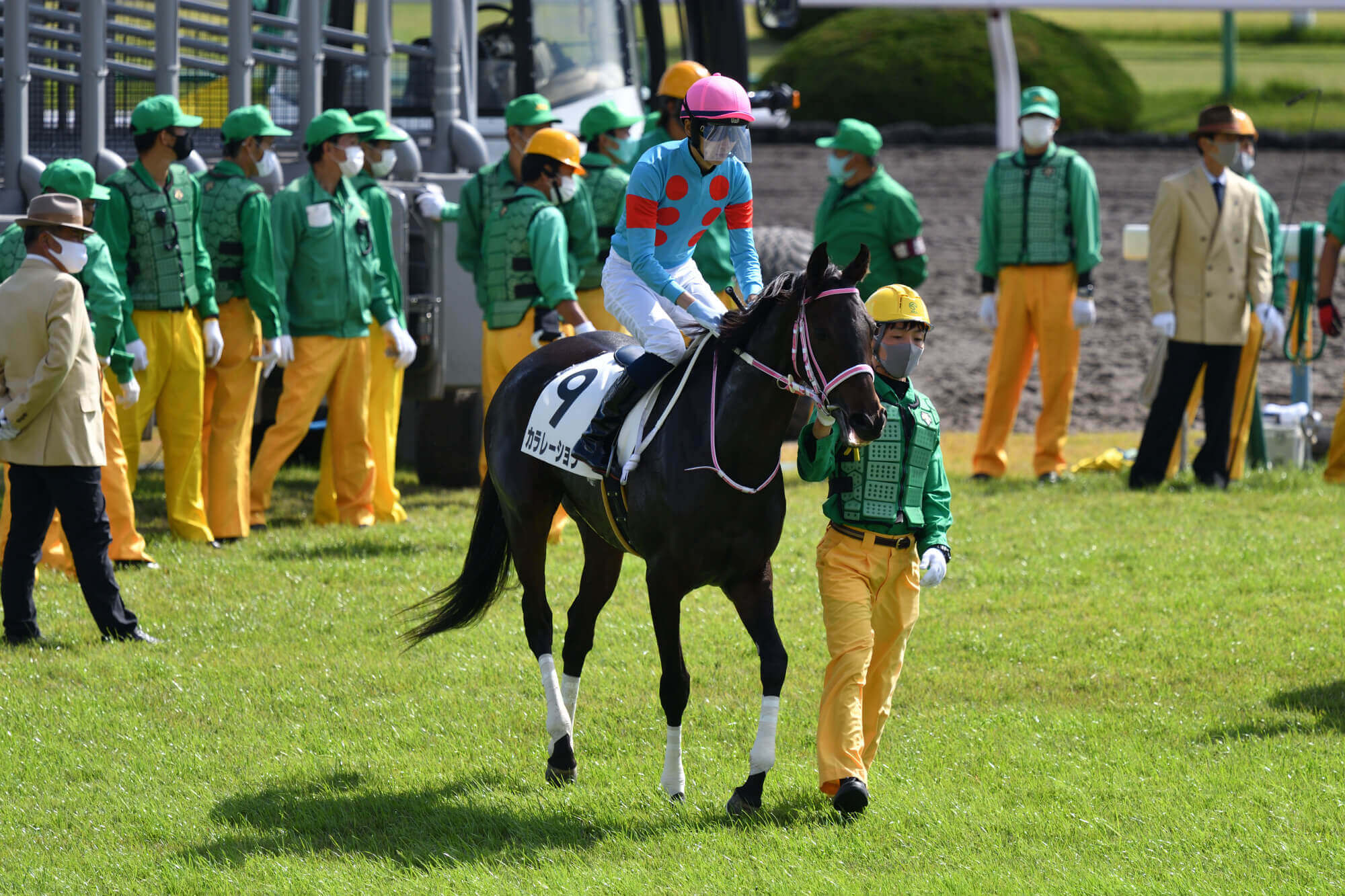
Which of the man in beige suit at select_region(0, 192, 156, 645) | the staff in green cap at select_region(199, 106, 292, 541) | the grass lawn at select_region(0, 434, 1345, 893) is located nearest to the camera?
the grass lawn at select_region(0, 434, 1345, 893)

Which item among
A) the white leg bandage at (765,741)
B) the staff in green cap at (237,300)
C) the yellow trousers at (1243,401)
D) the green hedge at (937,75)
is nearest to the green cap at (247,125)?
the staff in green cap at (237,300)

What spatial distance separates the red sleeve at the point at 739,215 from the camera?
586cm

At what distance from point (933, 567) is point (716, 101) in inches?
63.9

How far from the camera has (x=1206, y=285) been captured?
1045 cm

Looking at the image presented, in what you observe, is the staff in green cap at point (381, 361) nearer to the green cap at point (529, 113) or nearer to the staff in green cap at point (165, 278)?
the green cap at point (529, 113)

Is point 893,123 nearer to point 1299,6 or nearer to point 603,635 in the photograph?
point 1299,6

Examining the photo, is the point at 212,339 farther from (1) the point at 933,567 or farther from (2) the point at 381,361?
(1) the point at 933,567

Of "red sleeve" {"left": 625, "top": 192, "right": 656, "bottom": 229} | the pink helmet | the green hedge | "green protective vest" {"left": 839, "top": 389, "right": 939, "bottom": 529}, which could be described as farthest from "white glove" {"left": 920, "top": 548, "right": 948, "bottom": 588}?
the green hedge

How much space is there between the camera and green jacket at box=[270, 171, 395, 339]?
923cm

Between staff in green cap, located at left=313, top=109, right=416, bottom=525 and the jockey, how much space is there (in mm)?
3984

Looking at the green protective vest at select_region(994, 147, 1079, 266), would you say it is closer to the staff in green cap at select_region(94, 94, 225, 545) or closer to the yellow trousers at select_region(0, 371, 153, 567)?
the staff in green cap at select_region(94, 94, 225, 545)

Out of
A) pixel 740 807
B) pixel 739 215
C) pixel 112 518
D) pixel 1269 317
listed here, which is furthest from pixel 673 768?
pixel 1269 317

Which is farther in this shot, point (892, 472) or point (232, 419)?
point (232, 419)

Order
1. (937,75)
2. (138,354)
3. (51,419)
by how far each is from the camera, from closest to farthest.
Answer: (51,419)
(138,354)
(937,75)
